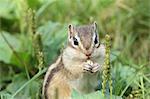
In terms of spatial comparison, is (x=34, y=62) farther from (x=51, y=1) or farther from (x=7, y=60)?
(x=51, y=1)

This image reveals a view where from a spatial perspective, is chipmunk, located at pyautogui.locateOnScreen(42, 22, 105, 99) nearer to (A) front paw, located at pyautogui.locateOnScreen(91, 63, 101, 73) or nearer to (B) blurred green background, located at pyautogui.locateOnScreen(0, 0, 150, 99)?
(A) front paw, located at pyautogui.locateOnScreen(91, 63, 101, 73)

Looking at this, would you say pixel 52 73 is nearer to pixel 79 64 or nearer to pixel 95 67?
Result: pixel 79 64

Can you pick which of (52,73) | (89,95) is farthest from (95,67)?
(52,73)

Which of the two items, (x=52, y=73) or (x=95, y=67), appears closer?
(x=95, y=67)

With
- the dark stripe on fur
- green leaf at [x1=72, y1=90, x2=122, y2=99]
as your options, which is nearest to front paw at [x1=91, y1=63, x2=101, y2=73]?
green leaf at [x1=72, y1=90, x2=122, y2=99]

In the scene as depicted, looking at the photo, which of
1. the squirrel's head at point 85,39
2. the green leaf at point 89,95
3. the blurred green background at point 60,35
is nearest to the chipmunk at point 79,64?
the squirrel's head at point 85,39

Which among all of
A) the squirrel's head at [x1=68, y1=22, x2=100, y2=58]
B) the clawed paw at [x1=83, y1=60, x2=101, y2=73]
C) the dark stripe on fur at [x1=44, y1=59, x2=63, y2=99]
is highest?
the squirrel's head at [x1=68, y1=22, x2=100, y2=58]

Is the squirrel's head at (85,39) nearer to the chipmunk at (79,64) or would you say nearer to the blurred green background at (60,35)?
the chipmunk at (79,64)

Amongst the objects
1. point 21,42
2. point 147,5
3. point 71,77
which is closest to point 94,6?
point 147,5

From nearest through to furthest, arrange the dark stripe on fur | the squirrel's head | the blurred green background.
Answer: the squirrel's head < the dark stripe on fur < the blurred green background

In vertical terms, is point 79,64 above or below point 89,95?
above
